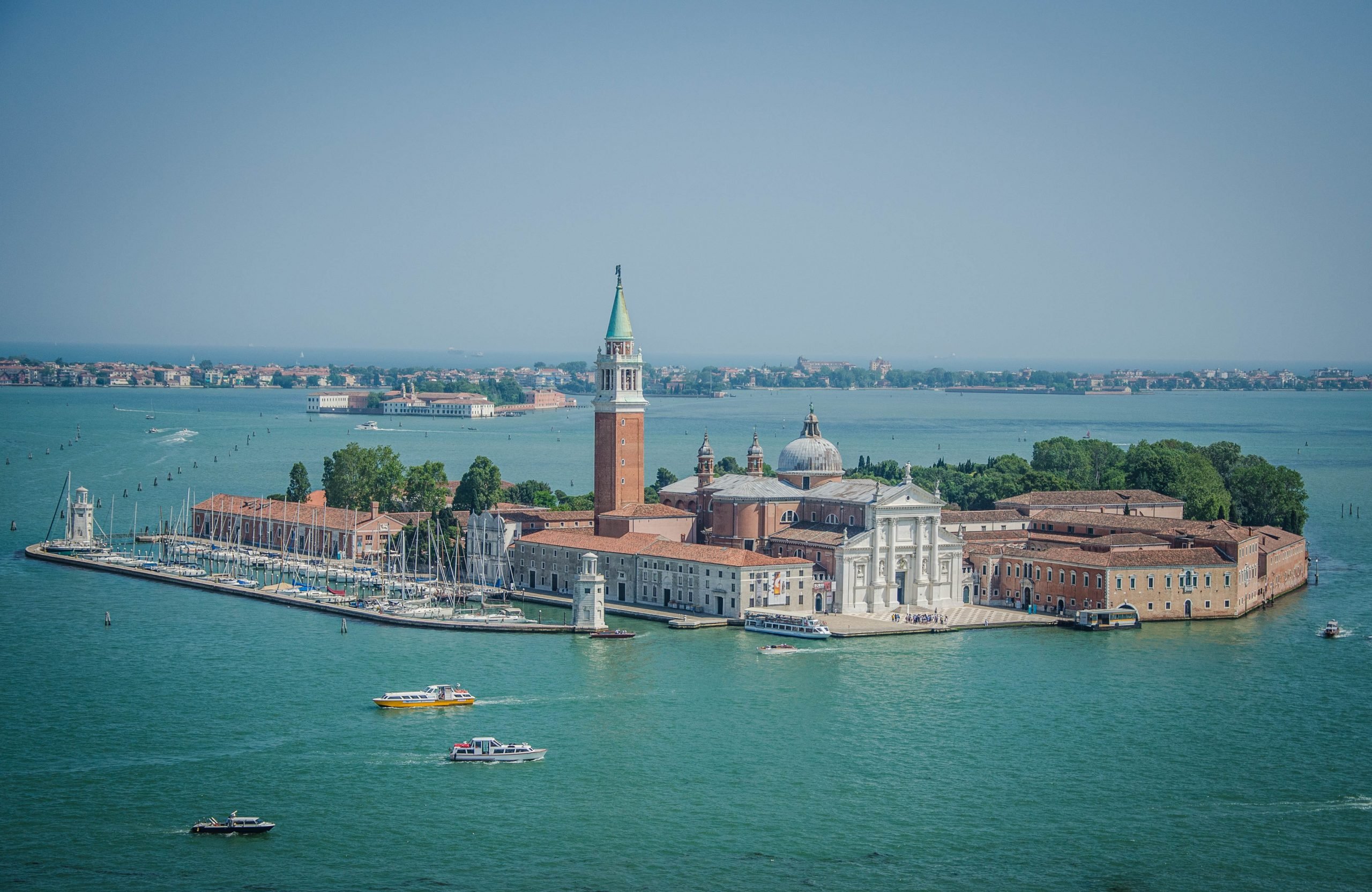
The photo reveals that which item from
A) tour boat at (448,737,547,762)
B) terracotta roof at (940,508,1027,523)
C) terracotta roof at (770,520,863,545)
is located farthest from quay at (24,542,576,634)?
terracotta roof at (940,508,1027,523)

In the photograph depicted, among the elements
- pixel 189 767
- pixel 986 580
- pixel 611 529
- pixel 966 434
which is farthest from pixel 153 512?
pixel 966 434

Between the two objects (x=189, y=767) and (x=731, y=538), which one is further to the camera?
(x=731, y=538)

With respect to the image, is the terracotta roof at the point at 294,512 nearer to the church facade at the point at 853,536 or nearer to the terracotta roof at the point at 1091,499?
the church facade at the point at 853,536

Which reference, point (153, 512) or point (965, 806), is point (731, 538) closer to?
point (965, 806)

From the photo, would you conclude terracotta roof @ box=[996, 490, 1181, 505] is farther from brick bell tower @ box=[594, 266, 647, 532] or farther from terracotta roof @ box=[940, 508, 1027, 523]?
brick bell tower @ box=[594, 266, 647, 532]

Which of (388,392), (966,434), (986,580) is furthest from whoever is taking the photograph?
(388,392)

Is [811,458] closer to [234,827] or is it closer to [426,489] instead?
[426,489]
